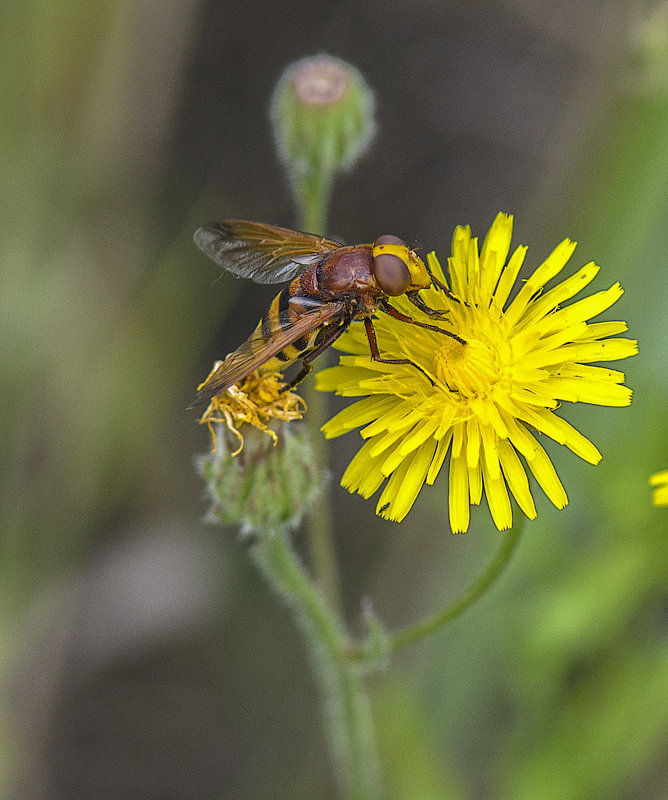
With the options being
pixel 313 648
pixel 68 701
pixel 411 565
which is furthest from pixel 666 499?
pixel 68 701

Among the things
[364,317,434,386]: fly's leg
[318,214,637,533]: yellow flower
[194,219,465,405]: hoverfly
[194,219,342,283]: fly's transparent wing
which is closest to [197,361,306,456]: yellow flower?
[194,219,465,405]: hoverfly

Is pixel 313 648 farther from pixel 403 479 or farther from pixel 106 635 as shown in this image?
pixel 106 635

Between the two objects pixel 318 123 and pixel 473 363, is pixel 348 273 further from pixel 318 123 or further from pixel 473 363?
pixel 318 123

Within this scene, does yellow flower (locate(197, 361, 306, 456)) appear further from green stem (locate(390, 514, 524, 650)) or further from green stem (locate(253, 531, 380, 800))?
green stem (locate(390, 514, 524, 650))


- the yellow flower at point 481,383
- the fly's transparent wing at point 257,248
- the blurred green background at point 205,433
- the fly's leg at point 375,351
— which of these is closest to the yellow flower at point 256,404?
the yellow flower at point 481,383

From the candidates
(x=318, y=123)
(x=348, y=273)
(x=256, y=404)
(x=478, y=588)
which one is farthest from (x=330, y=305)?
(x=318, y=123)

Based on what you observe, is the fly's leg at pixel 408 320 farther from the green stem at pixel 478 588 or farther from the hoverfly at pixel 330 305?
the green stem at pixel 478 588
